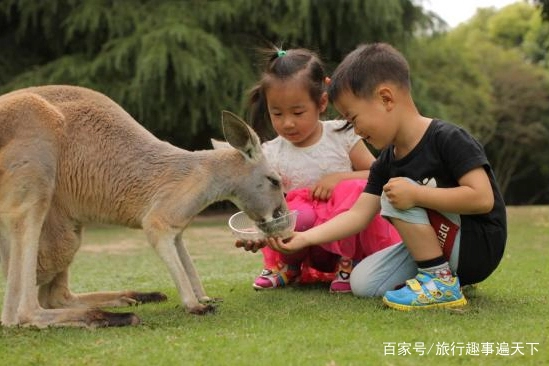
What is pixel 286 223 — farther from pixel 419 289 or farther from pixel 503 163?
pixel 503 163

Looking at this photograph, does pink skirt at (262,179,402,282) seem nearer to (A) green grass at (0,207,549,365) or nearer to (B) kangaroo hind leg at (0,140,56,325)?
(A) green grass at (0,207,549,365)

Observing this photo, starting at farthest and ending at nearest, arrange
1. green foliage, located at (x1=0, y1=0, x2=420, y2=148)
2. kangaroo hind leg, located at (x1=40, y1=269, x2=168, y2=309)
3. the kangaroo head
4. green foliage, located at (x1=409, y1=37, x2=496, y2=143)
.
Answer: green foliage, located at (x1=409, y1=37, x2=496, y2=143)
green foliage, located at (x1=0, y1=0, x2=420, y2=148)
kangaroo hind leg, located at (x1=40, y1=269, x2=168, y2=309)
the kangaroo head

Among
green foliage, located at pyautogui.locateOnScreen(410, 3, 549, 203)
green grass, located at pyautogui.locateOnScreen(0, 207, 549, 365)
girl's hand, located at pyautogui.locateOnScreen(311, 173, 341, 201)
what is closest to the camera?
green grass, located at pyautogui.locateOnScreen(0, 207, 549, 365)

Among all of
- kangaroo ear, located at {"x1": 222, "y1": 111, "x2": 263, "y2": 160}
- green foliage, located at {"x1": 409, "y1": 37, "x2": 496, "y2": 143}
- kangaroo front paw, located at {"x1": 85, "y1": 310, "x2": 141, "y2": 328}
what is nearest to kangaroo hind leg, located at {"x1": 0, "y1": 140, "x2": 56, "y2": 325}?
kangaroo front paw, located at {"x1": 85, "y1": 310, "x2": 141, "y2": 328}

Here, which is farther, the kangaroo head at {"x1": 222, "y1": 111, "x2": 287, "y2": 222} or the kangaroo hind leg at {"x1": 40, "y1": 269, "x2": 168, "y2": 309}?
the kangaroo hind leg at {"x1": 40, "y1": 269, "x2": 168, "y2": 309}

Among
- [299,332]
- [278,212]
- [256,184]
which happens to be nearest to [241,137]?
[256,184]

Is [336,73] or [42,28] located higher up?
[336,73]

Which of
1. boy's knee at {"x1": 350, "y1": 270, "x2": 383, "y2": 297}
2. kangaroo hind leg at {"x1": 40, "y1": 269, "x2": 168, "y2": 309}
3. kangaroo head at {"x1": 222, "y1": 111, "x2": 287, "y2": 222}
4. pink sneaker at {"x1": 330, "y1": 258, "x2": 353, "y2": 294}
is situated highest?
kangaroo head at {"x1": 222, "y1": 111, "x2": 287, "y2": 222}

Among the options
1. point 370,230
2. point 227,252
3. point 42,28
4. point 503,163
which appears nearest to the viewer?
point 370,230

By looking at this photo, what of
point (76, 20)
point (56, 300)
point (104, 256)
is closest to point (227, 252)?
point (104, 256)

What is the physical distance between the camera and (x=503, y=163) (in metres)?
23.0

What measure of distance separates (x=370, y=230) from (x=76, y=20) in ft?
25.6

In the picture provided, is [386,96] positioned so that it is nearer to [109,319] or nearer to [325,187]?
[325,187]

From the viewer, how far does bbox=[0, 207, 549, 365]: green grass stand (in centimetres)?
185
